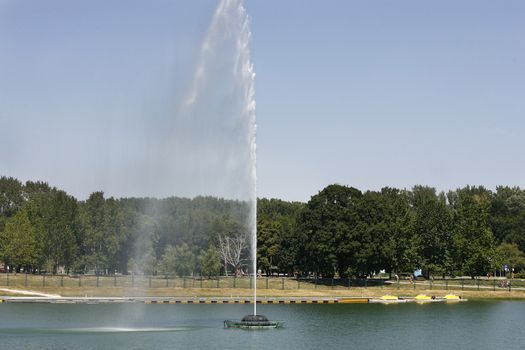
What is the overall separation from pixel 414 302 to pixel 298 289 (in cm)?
1837

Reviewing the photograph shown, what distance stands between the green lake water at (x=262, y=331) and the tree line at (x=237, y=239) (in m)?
24.2

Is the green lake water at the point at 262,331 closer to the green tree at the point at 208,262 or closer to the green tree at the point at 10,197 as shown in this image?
the green tree at the point at 208,262

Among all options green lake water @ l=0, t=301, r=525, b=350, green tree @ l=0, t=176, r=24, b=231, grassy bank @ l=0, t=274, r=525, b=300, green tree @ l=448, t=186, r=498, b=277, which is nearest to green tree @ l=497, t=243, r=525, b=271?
green tree @ l=448, t=186, r=498, b=277

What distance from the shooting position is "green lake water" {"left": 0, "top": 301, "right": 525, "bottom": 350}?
53.6 m

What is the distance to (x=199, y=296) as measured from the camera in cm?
10375

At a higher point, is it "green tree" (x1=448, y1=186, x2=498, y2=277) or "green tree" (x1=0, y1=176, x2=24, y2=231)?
"green tree" (x1=0, y1=176, x2=24, y2=231)

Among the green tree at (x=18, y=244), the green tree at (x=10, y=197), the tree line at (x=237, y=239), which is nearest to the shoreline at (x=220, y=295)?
Result: the tree line at (x=237, y=239)

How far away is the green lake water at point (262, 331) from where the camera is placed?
176ft

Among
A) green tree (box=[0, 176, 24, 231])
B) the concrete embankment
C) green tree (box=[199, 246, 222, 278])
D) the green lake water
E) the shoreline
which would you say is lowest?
the green lake water

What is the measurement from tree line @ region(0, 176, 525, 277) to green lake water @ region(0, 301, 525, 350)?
953 inches

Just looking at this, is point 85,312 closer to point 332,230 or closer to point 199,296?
point 199,296

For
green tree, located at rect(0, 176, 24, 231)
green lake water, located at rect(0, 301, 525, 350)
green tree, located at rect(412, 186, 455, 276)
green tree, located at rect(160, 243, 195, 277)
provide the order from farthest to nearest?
green tree, located at rect(0, 176, 24, 231) < green tree, located at rect(412, 186, 455, 276) < green tree, located at rect(160, 243, 195, 277) < green lake water, located at rect(0, 301, 525, 350)

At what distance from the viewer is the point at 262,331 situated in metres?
59.8

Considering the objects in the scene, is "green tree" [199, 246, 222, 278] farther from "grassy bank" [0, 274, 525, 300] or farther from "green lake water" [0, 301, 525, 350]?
"green lake water" [0, 301, 525, 350]
